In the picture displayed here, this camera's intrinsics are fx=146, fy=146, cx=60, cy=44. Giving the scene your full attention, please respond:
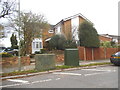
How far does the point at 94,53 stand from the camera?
67.1ft

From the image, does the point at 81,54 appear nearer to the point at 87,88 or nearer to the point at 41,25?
the point at 41,25

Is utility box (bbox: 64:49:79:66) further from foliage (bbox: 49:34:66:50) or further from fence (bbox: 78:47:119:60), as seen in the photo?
foliage (bbox: 49:34:66:50)

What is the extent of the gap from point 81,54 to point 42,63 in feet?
31.8

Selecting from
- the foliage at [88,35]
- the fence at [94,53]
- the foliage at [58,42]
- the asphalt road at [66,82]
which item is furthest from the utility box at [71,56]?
the foliage at [58,42]

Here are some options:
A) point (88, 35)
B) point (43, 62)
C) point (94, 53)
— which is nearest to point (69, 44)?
point (88, 35)

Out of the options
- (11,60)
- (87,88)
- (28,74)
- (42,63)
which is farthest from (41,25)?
(87,88)

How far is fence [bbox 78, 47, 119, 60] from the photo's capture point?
1958 cm

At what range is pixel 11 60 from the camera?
13.6 m

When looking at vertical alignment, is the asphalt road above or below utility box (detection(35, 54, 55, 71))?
below

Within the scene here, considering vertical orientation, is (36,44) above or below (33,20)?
below

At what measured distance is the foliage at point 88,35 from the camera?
761 inches

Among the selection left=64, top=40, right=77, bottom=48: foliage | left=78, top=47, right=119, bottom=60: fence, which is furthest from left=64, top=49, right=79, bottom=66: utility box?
left=64, top=40, right=77, bottom=48: foliage

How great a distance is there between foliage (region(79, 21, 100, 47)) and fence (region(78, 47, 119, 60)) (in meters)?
0.79

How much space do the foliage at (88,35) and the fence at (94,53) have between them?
79 centimetres
